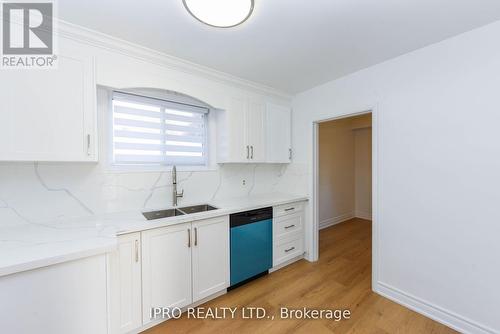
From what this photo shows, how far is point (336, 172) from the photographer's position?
4465 mm

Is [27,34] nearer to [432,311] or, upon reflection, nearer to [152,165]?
[152,165]

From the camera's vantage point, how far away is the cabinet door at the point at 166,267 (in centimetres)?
159

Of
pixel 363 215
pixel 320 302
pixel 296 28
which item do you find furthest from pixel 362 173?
pixel 296 28

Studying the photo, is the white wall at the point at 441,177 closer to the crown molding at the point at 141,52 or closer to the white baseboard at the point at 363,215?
the crown molding at the point at 141,52

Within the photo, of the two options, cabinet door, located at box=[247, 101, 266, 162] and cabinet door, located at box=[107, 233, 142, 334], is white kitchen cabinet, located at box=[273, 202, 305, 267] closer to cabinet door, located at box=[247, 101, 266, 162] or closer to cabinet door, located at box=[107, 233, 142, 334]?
cabinet door, located at box=[247, 101, 266, 162]

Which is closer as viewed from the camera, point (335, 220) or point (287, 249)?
point (287, 249)

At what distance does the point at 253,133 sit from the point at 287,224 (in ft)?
4.23

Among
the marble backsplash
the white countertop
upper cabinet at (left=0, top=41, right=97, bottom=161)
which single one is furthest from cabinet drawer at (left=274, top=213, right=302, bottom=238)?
upper cabinet at (left=0, top=41, right=97, bottom=161)

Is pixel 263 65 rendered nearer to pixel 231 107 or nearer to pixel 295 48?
pixel 295 48

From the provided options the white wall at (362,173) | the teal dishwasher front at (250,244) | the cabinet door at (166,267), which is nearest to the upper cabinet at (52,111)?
the cabinet door at (166,267)

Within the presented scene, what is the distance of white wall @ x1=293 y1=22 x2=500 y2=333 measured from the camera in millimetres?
1497

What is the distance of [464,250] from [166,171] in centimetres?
279

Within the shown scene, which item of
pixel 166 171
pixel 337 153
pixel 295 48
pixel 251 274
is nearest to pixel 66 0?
pixel 166 171

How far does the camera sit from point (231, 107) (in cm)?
243
